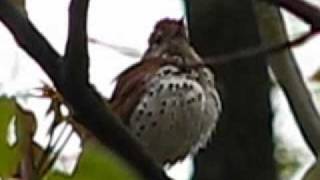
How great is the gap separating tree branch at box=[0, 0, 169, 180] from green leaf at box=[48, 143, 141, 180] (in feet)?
0.05

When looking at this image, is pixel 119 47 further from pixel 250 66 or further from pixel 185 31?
pixel 185 31

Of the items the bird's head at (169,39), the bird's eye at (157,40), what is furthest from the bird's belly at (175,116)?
the bird's eye at (157,40)

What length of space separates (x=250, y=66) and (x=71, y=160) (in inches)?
47.4

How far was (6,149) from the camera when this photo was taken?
0.69 metres

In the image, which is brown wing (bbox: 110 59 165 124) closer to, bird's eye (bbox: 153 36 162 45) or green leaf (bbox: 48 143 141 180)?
bird's eye (bbox: 153 36 162 45)

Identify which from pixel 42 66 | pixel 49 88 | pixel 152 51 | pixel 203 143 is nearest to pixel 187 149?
pixel 203 143

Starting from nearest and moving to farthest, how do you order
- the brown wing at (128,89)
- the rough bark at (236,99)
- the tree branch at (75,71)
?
the tree branch at (75,71), the rough bark at (236,99), the brown wing at (128,89)

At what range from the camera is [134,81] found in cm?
226

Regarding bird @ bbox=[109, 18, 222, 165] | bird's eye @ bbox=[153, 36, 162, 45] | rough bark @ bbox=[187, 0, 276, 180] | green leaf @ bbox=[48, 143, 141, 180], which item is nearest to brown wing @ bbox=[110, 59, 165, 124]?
bird @ bbox=[109, 18, 222, 165]

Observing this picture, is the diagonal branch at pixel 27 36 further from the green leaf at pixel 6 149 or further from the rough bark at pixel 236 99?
the rough bark at pixel 236 99

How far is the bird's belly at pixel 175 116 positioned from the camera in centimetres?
236

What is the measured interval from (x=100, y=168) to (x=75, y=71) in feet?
0.23

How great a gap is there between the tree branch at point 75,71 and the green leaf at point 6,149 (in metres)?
0.05

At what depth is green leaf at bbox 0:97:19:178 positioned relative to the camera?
2.26 feet
